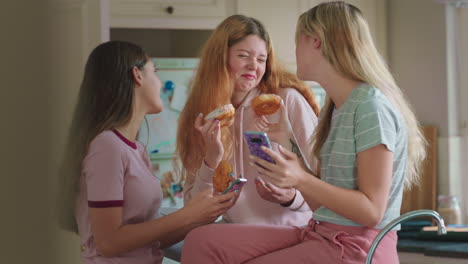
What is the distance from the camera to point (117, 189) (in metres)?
1.33

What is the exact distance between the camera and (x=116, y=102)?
Answer: 55.0 inches

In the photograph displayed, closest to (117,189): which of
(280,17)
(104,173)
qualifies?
(104,173)

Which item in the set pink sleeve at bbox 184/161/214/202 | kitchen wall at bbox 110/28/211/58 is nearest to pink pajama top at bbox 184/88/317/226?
pink sleeve at bbox 184/161/214/202

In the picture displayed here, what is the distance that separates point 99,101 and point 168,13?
2.16 metres

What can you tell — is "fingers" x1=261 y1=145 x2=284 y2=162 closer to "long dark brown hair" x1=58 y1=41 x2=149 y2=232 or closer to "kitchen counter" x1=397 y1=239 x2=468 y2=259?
"long dark brown hair" x1=58 y1=41 x2=149 y2=232

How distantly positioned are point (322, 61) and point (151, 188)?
0.54m


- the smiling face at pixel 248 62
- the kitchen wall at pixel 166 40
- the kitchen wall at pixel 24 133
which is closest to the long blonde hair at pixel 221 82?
the smiling face at pixel 248 62

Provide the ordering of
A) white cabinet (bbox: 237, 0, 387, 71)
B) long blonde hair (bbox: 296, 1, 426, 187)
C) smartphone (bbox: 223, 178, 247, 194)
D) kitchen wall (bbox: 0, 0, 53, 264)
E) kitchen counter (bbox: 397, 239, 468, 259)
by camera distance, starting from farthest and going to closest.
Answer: white cabinet (bbox: 237, 0, 387, 71)
kitchen counter (bbox: 397, 239, 468, 259)
smartphone (bbox: 223, 178, 247, 194)
long blonde hair (bbox: 296, 1, 426, 187)
kitchen wall (bbox: 0, 0, 53, 264)

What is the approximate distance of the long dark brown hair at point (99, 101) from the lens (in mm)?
1382

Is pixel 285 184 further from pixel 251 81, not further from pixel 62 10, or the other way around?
pixel 62 10

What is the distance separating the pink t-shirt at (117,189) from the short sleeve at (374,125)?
0.57m

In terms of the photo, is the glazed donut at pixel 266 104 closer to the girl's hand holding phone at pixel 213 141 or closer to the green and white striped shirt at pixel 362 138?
the girl's hand holding phone at pixel 213 141

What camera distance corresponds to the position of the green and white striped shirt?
110 cm

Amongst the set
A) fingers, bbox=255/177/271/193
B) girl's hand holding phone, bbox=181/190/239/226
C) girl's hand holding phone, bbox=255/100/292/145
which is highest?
girl's hand holding phone, bbox=255/100/292/145
